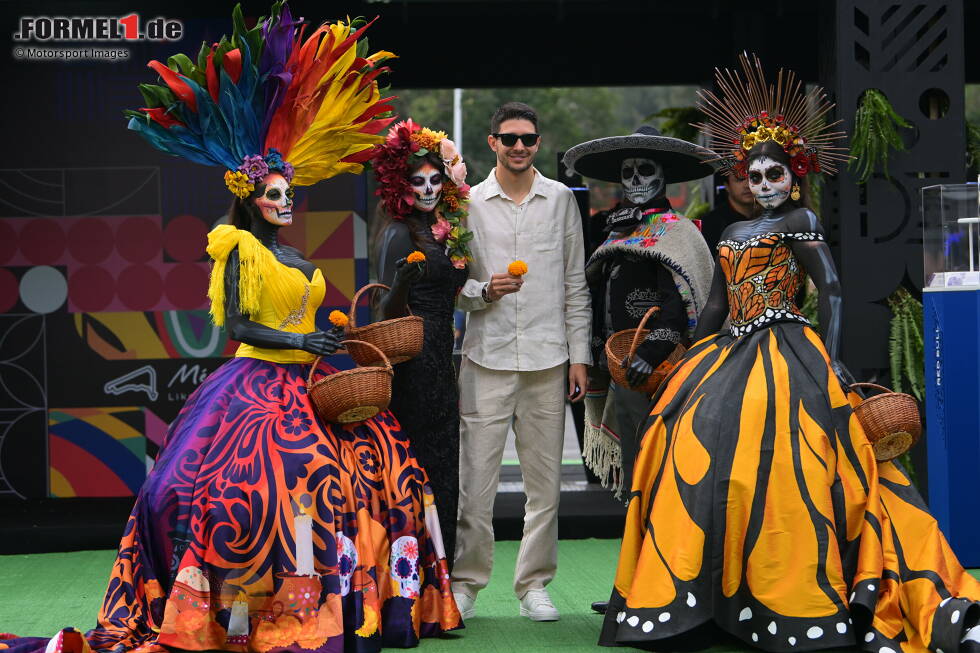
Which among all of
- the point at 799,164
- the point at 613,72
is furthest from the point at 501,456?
the point at 613,72

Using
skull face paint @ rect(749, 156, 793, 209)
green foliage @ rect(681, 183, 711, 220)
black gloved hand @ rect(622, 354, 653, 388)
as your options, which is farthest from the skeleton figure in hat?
green foliage @ rect(681, 183, 711, 220)

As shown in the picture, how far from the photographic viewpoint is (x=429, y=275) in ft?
17.3

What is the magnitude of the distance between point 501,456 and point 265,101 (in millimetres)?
1781

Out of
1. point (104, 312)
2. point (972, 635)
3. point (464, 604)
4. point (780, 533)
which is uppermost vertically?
point (104, 312)

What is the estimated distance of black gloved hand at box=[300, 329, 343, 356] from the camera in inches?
193

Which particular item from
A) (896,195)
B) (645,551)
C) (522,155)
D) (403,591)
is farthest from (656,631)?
(896,195)

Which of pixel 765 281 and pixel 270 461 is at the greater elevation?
pixel 765 281

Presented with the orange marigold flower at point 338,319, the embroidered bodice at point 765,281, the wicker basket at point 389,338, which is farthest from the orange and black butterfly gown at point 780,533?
the orange marigold flower at point 338,319

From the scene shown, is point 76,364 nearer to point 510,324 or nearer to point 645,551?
point 510,324

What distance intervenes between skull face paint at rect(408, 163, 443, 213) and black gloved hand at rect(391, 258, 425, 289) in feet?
1.08

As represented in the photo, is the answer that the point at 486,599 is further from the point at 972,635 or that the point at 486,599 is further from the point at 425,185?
the point at 972,635

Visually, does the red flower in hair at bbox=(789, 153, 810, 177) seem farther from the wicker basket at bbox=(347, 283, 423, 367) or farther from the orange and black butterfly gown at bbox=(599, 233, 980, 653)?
the wicker basket at bbox=(347, 283, 423, 367)

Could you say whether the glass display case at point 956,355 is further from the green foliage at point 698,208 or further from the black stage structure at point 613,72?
the green foliage at point 698,208

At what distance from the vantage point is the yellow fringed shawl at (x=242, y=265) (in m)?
4.93
